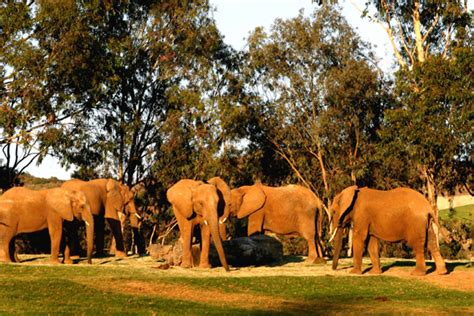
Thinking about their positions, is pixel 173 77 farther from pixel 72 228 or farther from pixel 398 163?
pixel 72 228

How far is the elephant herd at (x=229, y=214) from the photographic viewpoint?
102ft

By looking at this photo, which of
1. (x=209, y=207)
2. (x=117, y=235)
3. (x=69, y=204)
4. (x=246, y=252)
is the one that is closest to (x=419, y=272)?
(x=246, y=252)

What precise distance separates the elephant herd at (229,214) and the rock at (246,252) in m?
0.79

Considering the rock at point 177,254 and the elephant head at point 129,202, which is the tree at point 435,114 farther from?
the rock at point 177,254

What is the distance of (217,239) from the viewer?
31.5m

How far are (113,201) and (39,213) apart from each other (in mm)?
6152

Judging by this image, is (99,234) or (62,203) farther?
(99,234)

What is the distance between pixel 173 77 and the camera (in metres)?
56.9

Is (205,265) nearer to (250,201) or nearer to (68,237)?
(250,201)

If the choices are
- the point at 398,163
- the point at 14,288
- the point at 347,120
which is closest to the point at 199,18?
the point at 347,120

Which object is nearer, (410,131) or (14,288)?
(14,288)

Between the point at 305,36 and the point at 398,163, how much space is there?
33.0 ft

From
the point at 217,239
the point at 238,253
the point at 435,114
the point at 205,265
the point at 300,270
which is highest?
the point at 435,114

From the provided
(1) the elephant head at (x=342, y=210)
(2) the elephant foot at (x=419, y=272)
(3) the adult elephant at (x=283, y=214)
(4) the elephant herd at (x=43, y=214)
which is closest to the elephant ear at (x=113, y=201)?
Answer: (4) the elephant herd at (x=43, y=214)
